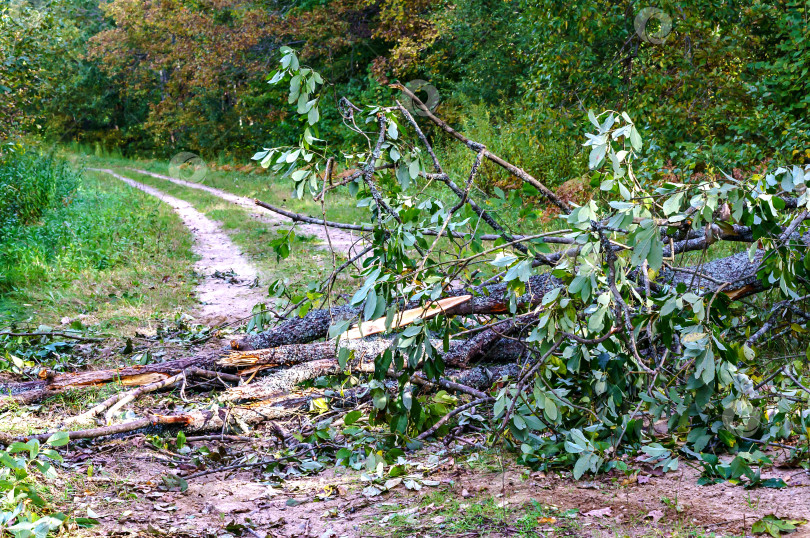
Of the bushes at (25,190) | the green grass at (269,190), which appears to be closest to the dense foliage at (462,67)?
the bushes at (25,190)

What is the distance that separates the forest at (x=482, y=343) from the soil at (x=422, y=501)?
15 mm

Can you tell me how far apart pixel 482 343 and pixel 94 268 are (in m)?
5.90

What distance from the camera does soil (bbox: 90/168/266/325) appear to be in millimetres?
6812

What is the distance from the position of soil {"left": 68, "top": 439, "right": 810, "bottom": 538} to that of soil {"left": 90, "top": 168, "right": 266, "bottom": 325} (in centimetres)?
315

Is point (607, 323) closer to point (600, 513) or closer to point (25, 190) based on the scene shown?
point (600, 513)

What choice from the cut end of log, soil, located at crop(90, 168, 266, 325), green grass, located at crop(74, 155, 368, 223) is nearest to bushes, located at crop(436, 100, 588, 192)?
green grass, located at crop(74, 155, 368, 223)

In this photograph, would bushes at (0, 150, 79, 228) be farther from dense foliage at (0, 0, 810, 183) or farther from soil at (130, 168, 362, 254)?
soil at (130, 168, 362, 254)

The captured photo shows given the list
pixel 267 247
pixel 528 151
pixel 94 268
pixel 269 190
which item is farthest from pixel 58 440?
pixel 269 190

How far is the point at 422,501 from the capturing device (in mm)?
2953

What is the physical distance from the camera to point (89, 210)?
1188 cm

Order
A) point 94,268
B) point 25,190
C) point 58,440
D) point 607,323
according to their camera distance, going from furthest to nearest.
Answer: point 25,190, point 94,268, point 607,323, point 58,440

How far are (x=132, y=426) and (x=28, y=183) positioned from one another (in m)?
9.13

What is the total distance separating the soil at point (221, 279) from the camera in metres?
6.81

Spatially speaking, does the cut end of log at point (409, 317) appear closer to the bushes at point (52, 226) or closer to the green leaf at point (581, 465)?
the green leaf at point (581, 465)
